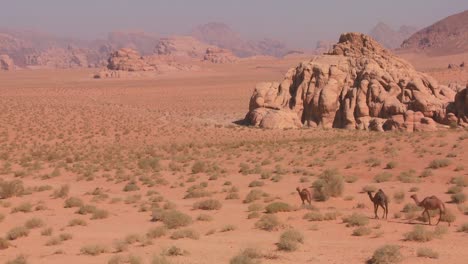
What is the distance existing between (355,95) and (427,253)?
31981 mm

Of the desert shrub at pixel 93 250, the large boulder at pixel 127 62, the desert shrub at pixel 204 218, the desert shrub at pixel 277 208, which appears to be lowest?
the desert shrub at pixel 204 218

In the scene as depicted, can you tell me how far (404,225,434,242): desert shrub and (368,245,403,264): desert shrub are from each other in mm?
1919

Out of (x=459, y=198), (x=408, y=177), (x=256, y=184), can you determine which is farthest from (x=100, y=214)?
(x=408, y=177)

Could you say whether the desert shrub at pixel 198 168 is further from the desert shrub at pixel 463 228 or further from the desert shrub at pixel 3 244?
the desert shrub at pixel 463 228

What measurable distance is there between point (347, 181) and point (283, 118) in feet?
67.7

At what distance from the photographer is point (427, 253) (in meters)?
10.4

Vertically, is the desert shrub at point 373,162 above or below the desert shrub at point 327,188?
below

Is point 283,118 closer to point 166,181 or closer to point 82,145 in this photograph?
point 82,145

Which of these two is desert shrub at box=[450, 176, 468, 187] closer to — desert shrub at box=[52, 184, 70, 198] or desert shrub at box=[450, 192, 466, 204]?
desert shrub at box=[450, 192, 466, 204]

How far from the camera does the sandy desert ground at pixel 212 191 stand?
1220cm

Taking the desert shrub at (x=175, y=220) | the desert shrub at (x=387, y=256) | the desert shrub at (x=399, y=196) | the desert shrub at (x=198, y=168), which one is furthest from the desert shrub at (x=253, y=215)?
the desert shrub at (x=198, y=168)

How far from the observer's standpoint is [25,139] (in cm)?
4172

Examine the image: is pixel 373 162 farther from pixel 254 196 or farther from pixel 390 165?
pixel 254 196

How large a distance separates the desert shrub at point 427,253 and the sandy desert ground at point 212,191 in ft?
0.51
